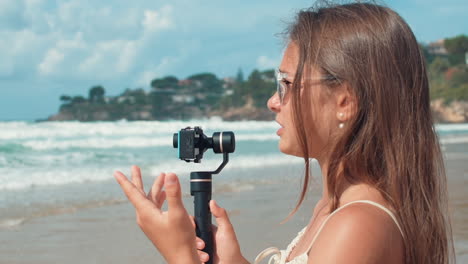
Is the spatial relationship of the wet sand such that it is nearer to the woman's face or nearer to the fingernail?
the woman's face

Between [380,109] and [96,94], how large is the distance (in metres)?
84.9

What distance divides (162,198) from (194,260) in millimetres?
153

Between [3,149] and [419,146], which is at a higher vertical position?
[419,146]

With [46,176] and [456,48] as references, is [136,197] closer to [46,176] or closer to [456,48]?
[46,176]

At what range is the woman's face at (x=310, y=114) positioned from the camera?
4.64 ft

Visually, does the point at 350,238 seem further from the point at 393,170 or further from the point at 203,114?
the point at 203,114

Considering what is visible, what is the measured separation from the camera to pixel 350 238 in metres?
1.21

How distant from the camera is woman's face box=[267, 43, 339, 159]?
1.41 meters

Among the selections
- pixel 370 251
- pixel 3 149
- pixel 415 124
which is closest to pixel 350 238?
pixel 370 251

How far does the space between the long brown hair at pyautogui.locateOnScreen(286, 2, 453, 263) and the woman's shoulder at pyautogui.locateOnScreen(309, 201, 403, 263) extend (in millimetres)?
72

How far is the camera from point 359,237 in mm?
1212

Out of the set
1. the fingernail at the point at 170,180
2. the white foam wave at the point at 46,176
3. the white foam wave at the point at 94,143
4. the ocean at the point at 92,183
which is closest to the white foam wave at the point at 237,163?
the ocean at the point at 92,183

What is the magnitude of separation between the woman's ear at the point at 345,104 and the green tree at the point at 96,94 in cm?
8198

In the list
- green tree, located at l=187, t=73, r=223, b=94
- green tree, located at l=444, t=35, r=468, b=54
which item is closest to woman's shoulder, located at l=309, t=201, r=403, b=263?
green tree, located at l=444, t=35, r=468, b=54
